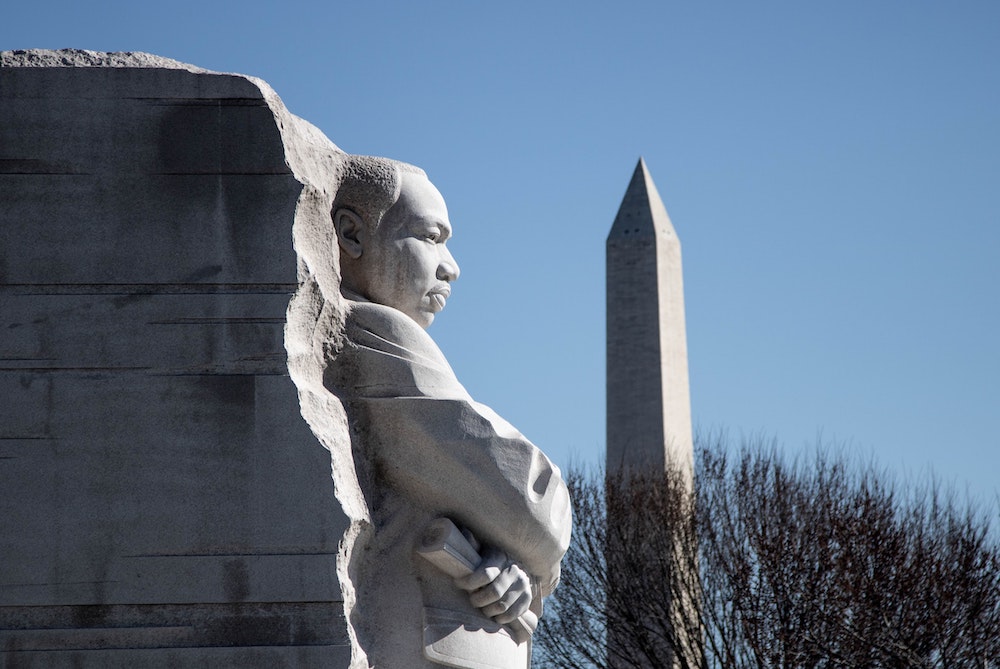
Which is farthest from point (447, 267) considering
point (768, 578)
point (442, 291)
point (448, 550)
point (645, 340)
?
point (645, 340)

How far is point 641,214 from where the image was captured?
1160 inches

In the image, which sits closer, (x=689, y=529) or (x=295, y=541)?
(x=295, y=541)

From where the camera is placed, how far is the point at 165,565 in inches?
178

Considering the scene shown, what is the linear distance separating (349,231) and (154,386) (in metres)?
1.01

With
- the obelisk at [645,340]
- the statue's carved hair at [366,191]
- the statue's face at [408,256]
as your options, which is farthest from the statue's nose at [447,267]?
the obelisk at [645,340]

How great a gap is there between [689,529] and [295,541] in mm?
16881

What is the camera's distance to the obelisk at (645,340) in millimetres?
28359

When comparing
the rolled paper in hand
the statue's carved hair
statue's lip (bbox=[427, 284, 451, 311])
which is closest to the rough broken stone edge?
the statue's carved hair

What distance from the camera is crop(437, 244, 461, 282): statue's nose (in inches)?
216

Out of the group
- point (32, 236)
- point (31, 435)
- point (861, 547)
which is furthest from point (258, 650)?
point (861, 547)

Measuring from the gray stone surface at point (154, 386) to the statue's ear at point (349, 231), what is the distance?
1.21ft

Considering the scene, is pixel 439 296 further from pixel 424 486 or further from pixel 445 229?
pixel 424 486

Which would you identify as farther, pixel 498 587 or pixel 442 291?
pixel 442 291

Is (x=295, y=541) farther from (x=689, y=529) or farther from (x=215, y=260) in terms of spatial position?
(x=689, y=529)
